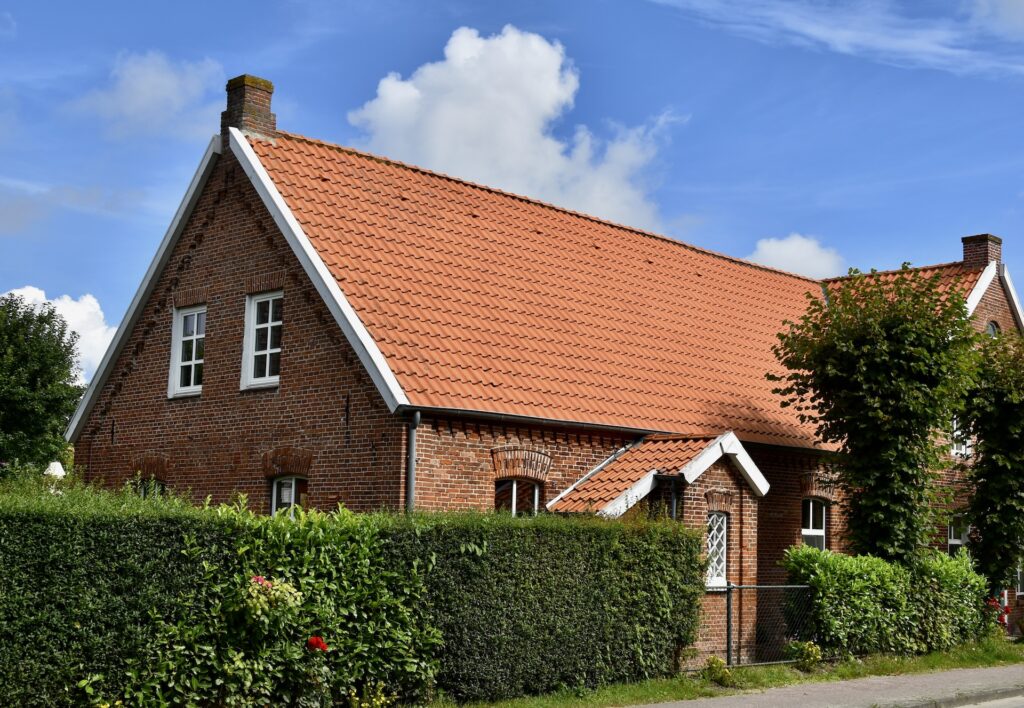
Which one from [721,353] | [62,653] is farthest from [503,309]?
[62,653]

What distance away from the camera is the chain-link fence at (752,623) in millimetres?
17469

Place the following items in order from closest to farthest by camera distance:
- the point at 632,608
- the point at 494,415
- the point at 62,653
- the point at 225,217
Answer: the point at 62,653 → the point at 632,608 → the point at 494,415 → the point at 225,217

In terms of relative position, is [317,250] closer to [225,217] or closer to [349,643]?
[225,217]

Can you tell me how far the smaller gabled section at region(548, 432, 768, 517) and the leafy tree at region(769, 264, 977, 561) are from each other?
273 centimetres

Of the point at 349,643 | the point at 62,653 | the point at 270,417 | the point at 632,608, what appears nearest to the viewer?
the point at 62,653

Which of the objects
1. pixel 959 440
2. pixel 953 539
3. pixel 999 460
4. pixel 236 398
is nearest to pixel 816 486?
pixel 959 440

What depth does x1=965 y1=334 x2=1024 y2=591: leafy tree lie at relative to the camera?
2305cm

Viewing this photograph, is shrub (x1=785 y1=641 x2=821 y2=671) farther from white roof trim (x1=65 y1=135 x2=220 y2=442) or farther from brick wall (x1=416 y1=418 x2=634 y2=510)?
white roof trim (x1=65 y1=135 x2=220 y2=442)

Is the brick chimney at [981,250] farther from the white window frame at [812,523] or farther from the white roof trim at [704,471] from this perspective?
the white roof trim at [704,471]

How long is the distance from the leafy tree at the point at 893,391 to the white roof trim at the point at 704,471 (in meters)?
2.73

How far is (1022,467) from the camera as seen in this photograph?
75.6ft

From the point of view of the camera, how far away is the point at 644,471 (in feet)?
58.9

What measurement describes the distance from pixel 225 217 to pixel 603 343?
6891 millimetres

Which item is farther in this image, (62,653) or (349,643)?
(349,643)
